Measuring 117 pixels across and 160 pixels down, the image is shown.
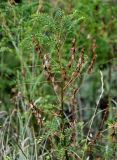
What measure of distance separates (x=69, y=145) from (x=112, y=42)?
1.56 meters

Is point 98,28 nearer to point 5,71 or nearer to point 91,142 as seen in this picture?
point 5,71

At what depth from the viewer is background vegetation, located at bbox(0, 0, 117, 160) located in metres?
2.42

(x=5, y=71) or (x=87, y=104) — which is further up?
(x=5, y=71)

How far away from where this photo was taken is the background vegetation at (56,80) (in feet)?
7.95

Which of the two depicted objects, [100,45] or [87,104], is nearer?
[100,45]

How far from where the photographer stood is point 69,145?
2568 millimetres

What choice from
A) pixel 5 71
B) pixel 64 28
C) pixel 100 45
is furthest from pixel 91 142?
pixel 5 71

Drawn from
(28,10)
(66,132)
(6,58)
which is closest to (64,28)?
(66,132)

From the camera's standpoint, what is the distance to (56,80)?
10.8ft

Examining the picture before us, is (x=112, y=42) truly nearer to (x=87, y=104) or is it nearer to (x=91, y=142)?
(x=87, y=104)

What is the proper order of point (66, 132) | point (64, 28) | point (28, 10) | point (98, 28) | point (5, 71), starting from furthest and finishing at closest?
1. point (5, 71)
2. point (98, 28)
3. point (28, 10)
4. point (66, 132)
5. point (64, 28)

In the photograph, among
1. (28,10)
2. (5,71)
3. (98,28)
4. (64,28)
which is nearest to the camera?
(64,28)

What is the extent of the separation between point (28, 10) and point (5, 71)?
953 millimetres

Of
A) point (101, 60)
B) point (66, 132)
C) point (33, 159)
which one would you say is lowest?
point (33, 159)
